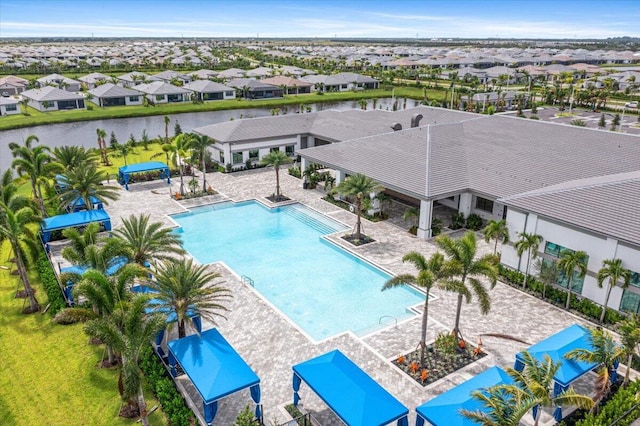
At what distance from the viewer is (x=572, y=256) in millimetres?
25109

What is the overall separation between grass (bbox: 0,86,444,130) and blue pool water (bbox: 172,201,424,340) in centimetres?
4855

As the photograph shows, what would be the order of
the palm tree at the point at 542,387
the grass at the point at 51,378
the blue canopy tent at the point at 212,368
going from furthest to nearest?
the grass at the point at 51,378 → the blue canopy tent at the point at 212,368 → the palm tree at the point at 542,387

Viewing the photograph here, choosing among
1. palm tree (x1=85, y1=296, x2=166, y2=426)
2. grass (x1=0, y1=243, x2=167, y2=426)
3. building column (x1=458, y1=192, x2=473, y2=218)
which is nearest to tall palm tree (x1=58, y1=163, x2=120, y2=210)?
grass (x1=0, y1=243, x2=167, y2=426)

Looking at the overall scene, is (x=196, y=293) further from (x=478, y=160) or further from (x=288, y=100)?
(x=288, y=100)

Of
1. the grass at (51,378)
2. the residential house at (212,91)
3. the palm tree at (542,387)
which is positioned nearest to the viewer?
the palm tree at (542,387)

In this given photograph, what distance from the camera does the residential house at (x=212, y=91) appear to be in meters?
96.5

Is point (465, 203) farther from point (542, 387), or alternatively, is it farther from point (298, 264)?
point (542, 387)

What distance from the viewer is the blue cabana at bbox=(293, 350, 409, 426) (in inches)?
650

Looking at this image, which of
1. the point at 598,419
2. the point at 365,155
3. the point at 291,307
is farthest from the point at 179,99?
the point at 598,419

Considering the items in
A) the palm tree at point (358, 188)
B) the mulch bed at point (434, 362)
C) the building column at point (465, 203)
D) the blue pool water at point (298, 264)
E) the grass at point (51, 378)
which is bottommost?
the grass at point (51, 378)

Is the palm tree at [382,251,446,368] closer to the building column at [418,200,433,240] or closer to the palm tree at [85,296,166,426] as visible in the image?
the palm tree at [85,296,166,426]

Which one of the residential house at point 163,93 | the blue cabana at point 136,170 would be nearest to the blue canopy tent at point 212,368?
the blue cabana at point 136,170

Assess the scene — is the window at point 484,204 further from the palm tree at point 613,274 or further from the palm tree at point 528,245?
the palm tree at point 613,274

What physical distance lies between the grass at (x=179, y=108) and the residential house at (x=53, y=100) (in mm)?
1729
